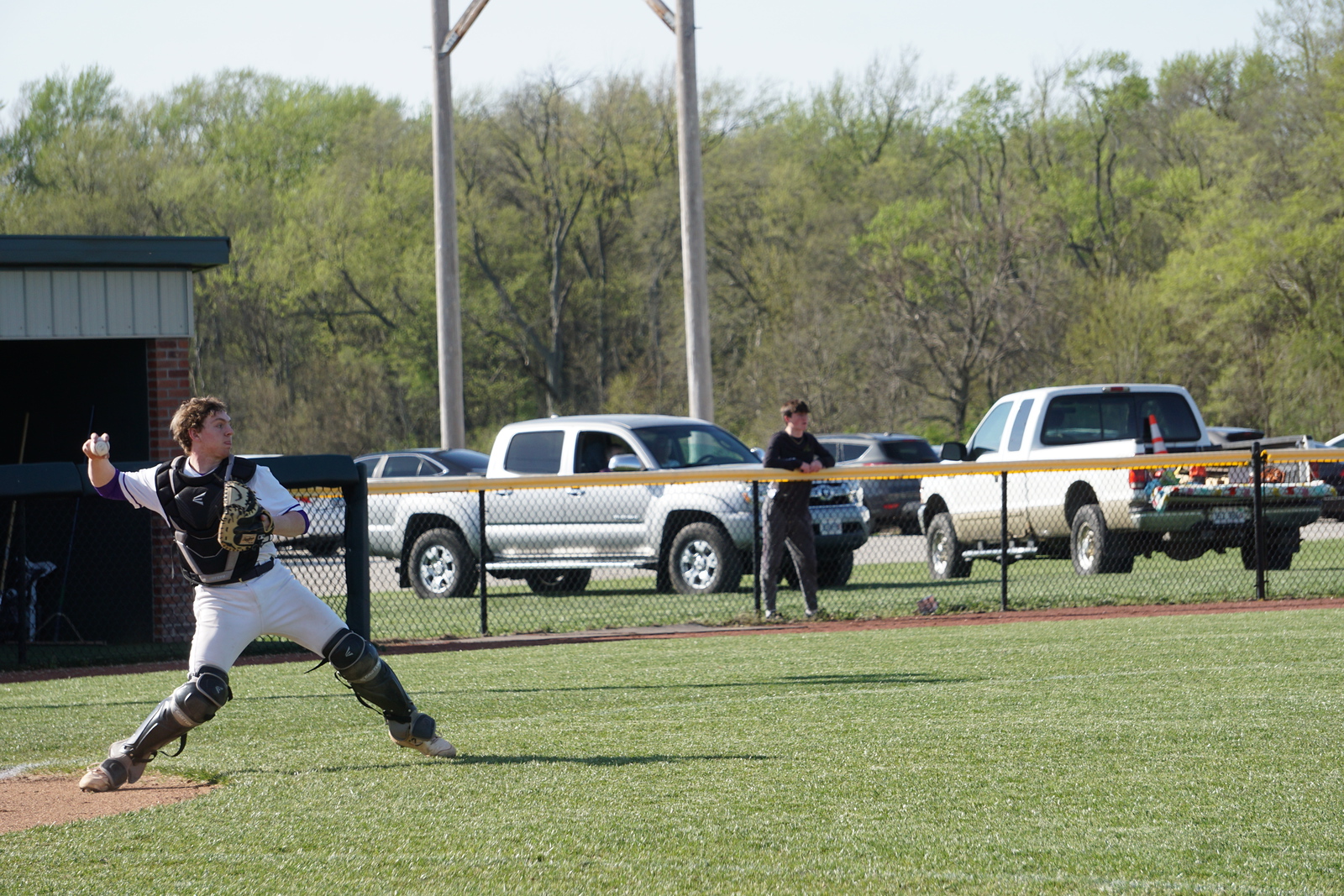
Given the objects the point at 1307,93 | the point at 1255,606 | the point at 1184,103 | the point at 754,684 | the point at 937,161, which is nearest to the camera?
the point at 754,684

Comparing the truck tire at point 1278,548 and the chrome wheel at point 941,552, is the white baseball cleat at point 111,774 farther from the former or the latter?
the chrome wheel at point 941,552

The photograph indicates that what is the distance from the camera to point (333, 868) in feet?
16.1

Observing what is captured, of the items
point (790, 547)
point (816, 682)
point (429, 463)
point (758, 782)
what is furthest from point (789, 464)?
point (429, 463)

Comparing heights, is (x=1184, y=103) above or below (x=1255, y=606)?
above

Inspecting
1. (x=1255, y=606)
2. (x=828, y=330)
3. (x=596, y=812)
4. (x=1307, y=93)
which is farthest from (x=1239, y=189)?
(x=596, y=812)

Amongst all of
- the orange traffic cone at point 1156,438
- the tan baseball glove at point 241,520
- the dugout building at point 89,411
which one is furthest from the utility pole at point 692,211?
the tan baseball glove at point 241,520

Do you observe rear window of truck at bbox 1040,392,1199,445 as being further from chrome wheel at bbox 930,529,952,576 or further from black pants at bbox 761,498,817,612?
black pants at bbox 761,498,817,612

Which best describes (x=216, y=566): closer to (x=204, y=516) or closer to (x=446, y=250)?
(x=204, y=516)

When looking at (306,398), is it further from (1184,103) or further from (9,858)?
(9,858)

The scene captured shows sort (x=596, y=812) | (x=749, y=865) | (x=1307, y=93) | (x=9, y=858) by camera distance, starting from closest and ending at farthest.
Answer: (x=749, y=865) → (x=9, y=858) → (x=596, y=812) → (x=1307, y=93)

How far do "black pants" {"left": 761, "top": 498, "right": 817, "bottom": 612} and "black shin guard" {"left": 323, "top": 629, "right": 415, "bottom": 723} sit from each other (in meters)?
6.46

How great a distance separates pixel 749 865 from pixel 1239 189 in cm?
3576

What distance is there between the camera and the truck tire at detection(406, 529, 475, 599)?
16.6 metres

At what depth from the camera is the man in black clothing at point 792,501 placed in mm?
12906
